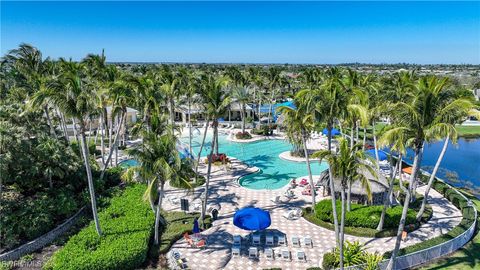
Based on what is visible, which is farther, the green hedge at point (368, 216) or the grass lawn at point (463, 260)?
the green hedge at point (368, 216)

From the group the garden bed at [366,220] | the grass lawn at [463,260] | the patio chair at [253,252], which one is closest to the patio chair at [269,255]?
the patio chair at [253,252]

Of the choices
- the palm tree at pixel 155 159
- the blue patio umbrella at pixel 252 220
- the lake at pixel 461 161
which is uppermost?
the palm tree at pixel 155 159

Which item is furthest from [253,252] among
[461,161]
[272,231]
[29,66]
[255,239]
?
[461,161]

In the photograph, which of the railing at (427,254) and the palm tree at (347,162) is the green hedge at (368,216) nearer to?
the railing at (427,254)

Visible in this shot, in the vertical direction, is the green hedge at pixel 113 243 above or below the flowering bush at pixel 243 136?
above

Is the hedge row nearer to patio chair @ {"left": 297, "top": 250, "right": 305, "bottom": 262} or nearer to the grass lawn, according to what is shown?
the grass lawn

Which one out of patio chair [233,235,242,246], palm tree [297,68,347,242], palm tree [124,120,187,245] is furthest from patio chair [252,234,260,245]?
palm tree [124,120,187,245]

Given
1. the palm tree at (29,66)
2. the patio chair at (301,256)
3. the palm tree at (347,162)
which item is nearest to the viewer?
the palm tree at (347,162)
